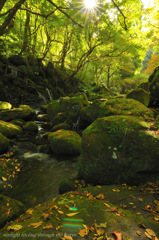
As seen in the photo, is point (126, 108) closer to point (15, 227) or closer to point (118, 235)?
point (118, 235)

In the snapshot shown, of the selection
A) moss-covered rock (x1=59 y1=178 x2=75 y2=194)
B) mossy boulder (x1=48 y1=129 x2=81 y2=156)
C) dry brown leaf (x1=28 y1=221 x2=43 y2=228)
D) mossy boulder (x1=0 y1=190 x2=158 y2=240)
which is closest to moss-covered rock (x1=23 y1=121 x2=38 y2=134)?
mossy boulder (x1=48 y1=129 x2=81 y2=156)

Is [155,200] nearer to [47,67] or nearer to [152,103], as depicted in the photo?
[152,103]

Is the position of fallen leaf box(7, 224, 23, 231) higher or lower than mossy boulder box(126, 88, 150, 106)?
lower

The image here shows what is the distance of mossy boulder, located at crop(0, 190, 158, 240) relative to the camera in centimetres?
192

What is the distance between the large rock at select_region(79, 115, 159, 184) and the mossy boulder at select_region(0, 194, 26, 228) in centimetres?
192

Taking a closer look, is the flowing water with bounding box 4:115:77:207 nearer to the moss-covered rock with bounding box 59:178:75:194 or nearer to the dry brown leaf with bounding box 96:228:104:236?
the moss-covered rock with bounding box 59:178:75:194

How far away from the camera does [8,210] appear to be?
9.01 ft

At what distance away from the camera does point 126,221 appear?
2.15m

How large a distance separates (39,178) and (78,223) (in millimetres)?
3373

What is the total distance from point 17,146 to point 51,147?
192cm

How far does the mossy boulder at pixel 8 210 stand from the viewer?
2.59m

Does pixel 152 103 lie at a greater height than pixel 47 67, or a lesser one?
lesser

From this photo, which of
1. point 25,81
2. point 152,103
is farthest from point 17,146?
point 25,81

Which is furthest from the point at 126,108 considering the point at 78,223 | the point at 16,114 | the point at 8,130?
the point at 16,114
